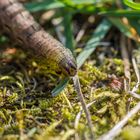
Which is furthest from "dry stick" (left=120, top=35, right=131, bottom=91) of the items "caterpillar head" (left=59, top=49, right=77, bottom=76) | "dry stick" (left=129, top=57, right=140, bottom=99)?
"caterpillar head" (left=59, top=49, right=77, bottom=76)

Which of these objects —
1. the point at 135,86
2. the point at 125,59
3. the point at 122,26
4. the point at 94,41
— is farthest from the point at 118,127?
the point at 122,26

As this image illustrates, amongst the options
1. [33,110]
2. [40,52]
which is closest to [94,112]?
[33,110]

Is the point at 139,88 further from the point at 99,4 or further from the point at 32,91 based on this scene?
the point at 99,4

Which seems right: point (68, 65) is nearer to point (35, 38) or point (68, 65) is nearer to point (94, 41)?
point (35, 38)

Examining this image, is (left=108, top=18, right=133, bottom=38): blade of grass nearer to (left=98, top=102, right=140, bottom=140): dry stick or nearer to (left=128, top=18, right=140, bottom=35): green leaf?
(left=128, top=18, right=140, bottom=35): green leaf

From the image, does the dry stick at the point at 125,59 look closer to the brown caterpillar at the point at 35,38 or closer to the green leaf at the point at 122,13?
the green leaf at the point at 122,13

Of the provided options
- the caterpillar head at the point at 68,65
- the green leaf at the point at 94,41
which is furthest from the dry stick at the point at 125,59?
the caterpillar head at the point at 68,65
